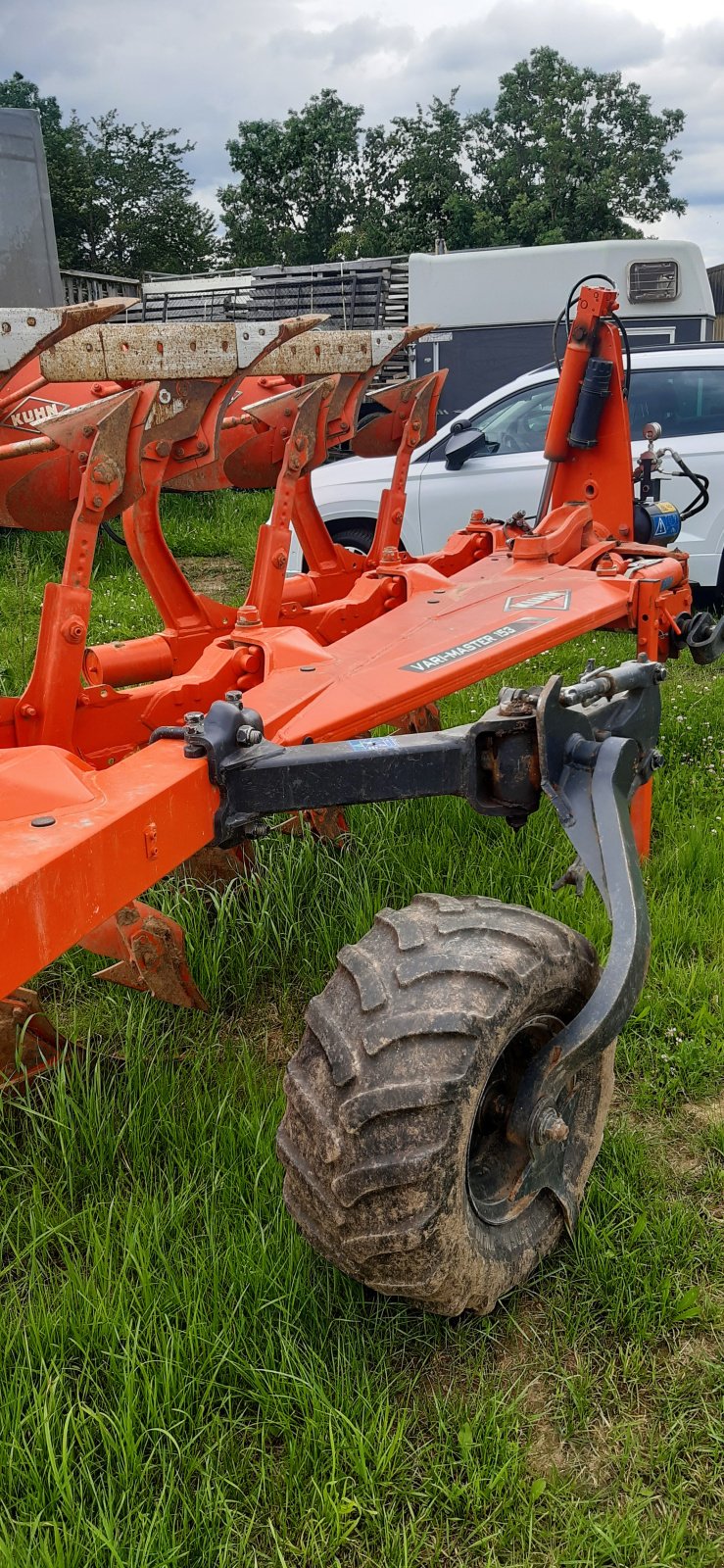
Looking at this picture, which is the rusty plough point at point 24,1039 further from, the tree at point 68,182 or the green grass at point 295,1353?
the tree at point 68,182

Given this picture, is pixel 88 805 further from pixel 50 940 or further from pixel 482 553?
pixel 482 553

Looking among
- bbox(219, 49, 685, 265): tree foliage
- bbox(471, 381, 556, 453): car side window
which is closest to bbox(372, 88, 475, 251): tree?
bbox(219, 49, 685, 265): tree foliage

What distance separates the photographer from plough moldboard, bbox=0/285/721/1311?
1.96 meters

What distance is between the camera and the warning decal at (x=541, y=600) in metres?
3.93

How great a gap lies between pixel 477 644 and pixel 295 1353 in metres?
2.10

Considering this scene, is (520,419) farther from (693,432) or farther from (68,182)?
(68,182)

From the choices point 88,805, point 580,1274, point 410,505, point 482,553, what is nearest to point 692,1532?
point 580,1274

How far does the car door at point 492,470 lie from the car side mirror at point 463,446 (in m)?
0.11

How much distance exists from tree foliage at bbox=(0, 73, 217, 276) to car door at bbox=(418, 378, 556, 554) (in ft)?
109

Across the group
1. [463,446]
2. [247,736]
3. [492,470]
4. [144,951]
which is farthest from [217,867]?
[492,470]

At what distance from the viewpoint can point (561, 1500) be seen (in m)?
2.00

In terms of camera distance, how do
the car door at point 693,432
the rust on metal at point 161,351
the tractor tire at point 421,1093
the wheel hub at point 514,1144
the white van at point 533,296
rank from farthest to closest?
the white van at point 533,296 → the car door at point 693,432 → the rust on metal at point 161,351 → the wheel hub at point 514,1144 → the tractor tire at point 421,1093

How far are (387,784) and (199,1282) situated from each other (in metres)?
1.03

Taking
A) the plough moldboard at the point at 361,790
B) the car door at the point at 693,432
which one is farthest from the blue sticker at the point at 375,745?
the car door at the point at 693,432
